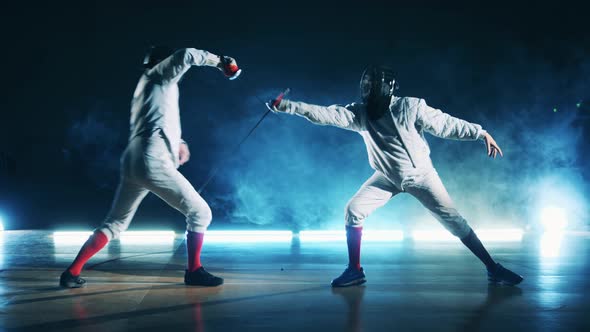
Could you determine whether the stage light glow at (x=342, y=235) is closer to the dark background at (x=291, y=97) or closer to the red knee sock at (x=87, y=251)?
the dark background at (x=291, y=97)

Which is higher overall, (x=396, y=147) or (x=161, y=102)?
(x=161, y=102)

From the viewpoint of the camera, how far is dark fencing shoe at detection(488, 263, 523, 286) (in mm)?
A: 3176

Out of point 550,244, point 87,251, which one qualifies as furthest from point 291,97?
point 87,251

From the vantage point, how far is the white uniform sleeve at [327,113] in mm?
3145

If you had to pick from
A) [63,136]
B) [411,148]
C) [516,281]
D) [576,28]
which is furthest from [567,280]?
[63,136]

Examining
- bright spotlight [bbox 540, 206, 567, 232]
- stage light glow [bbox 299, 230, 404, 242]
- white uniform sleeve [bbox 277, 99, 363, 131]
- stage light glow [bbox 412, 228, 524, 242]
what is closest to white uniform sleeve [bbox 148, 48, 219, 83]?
white uniform sleeve [bbox 277, 99, 363, 131]

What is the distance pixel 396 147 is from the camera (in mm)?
3250

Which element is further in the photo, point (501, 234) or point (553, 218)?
point (553, 218)

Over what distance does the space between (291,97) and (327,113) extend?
16.4 ft

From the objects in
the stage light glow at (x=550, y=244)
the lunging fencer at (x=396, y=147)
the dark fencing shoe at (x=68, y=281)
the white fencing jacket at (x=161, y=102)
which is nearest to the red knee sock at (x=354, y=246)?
the lunging fencer at (x=396, y=147)

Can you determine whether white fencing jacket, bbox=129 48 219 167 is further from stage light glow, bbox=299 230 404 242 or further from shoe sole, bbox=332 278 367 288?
stage light glow, bbox=299 230 404 242

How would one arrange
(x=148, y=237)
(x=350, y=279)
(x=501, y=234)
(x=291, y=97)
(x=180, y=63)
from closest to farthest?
(x=180, y=63) → (x=350, y=279) → (x=148, y=237) → (x=501, y=234) → (x=291, y=97)

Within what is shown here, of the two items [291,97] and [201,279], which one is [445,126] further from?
[291,97]

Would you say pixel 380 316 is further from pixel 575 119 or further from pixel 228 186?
pixel 575 119
